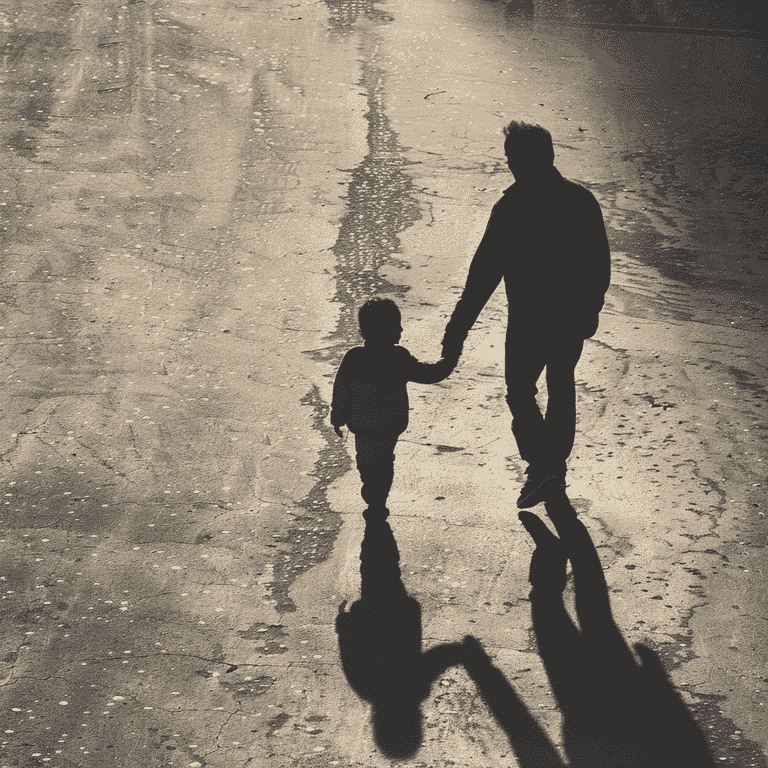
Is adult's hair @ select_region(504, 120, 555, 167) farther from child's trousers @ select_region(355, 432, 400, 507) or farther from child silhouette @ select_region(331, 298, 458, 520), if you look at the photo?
child's trousers @ select_region(355, 432, 400, 507)

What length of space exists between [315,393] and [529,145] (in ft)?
7.85

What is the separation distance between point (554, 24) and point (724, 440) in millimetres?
9799

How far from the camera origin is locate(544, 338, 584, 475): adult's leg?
4.56 metres

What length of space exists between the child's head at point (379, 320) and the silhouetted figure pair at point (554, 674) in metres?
1.07

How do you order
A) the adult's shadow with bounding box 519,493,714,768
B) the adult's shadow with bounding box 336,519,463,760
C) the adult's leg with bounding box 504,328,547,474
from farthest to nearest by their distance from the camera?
the adult's leg with bounding box 504,328,547,474 → the adult's shadow with bounding box 336,519,463,760 → the adult's shadow with bounding box 519,493,714,768

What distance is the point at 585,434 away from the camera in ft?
18.1

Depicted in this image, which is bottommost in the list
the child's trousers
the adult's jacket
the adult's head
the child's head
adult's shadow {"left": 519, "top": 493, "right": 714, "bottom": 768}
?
adult's shadow {"left": 519, "top": 493, "right": 714, "bottom": 768}

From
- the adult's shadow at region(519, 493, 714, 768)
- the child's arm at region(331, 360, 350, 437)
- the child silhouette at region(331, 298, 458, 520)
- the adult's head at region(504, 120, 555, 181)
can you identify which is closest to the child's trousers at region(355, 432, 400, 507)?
the child silhouette at region(331, 298, 458, 520)

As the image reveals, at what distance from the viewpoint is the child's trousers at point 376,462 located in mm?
4449

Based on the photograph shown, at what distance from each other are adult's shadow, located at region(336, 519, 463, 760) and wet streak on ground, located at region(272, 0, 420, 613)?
31cm

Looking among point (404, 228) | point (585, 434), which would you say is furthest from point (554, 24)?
point (585, 434)

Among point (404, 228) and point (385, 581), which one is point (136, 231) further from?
point (385, 581)

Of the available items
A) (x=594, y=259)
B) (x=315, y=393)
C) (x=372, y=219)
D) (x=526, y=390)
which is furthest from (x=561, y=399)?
(x=372, y=219)

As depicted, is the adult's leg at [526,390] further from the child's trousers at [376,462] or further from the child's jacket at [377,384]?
the child's trousers at [376,462]
